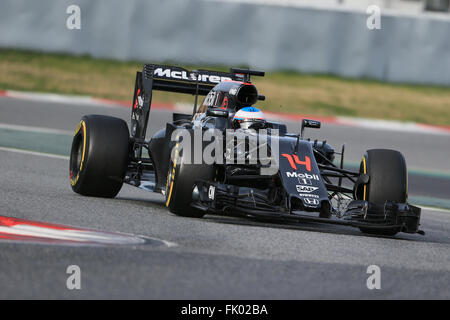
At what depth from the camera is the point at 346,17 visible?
75.4 feet

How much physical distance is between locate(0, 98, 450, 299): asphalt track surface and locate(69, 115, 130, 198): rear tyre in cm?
17

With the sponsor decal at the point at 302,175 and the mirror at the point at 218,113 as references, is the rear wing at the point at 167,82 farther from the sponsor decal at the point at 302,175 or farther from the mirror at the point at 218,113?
the sponsor decal at the point at 302,175

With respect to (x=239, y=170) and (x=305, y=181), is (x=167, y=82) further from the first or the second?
(x=305, y=181)

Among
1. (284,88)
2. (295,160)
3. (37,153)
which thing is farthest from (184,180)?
(284,88)

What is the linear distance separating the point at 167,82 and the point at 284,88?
12754 millimetres

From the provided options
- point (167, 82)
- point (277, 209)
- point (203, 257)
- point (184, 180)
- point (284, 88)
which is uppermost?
point (167, 82)

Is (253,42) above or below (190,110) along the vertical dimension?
above

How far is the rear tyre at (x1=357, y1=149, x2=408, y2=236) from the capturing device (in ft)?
27.6

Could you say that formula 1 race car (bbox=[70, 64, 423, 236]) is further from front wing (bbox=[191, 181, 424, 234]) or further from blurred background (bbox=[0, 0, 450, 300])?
blurred background (bbox=[0, 0, 450, 300])

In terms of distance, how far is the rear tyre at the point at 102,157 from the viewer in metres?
9.20

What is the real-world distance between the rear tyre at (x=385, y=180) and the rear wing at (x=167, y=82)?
2.04m

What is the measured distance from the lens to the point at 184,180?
7.99 metres
